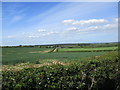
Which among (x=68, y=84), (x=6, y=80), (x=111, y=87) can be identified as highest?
(x=6, y=80)

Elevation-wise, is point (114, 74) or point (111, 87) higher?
point (114, 74)

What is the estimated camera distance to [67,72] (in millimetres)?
3559

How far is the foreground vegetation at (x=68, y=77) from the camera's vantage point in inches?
122

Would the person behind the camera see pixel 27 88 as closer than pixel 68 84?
Yes

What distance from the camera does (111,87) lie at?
407 centimetres

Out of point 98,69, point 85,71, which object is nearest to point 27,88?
point 85,71

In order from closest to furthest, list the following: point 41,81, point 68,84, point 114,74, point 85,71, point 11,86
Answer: point 11,86 → point 41,81 → point 68,84 → point 85,71 → point 114,74

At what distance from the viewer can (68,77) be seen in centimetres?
346

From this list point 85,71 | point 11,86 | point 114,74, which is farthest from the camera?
point 114,74

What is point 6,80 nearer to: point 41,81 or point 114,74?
point 41,81

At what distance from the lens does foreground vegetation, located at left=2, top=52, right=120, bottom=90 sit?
3104mm

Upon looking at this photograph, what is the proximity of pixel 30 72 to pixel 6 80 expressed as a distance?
53 centimetres

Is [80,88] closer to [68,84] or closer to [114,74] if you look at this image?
[68,84]

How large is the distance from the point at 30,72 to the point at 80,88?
1.23m
